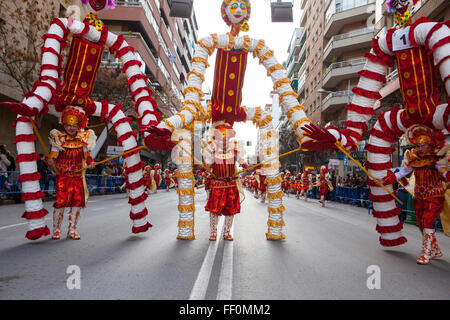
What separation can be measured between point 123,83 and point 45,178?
8574 mm

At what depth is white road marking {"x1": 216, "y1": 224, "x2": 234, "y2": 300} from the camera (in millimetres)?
3244

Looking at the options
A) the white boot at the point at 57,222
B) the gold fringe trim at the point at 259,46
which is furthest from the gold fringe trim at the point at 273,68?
the white boot at the point at 57,222

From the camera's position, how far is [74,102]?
5.91 m

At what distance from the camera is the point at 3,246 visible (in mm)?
5047

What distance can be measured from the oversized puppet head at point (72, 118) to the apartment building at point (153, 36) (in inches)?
787

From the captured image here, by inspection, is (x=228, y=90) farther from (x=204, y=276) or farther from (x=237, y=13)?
(x=204, y=276)

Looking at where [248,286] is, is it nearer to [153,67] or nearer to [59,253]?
[59,253]

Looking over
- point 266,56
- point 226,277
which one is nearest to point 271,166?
point 266,56

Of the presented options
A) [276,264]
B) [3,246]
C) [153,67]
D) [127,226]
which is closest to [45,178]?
[127,226]

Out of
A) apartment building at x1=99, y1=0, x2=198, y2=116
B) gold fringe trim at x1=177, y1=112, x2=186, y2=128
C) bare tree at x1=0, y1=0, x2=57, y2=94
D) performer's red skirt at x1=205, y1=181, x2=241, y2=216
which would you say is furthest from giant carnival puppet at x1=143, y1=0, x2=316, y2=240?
apartment building at x1=99, y1=0, x2=198, y2=116

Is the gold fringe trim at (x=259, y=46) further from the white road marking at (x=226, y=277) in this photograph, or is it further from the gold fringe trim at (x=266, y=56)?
the white road marking at (x=226, y=277)

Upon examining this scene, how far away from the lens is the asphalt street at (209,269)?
329cm

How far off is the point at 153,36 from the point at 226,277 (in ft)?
115
